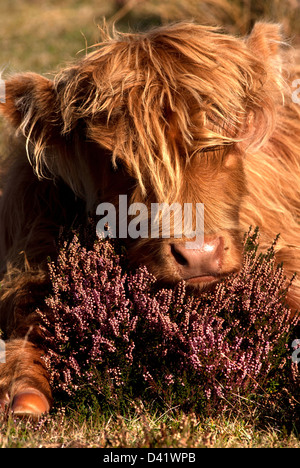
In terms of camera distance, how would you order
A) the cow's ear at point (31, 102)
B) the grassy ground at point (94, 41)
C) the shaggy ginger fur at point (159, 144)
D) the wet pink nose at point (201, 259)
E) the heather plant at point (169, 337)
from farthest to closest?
the cow's ear at point (31, 102) < the shaggy ginger fur at point (159, 144) < the heather plant at point (169, 337) < the wet pink nose at point (201, 259) < the grassy ground at point (94, 41)

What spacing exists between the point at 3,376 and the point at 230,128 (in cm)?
168

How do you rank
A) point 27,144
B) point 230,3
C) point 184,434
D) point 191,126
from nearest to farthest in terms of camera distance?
point 184,434 → point 191,126 → point 27,144 → point 230,3

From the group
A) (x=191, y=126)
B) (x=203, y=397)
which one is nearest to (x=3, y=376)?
(x=203, y=397)

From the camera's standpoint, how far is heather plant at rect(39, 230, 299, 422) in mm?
3035

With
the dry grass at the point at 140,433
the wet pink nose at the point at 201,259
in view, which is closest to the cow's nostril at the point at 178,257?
the wet pink nose at the point at 201,259

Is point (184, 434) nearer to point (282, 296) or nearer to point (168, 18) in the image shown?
point (282, 296)

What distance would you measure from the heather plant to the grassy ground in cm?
14

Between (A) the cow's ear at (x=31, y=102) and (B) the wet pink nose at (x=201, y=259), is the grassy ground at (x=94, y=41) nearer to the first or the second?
(A) the cow's ear at (x=31, y=102)

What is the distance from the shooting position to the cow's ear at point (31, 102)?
3539 millimetres

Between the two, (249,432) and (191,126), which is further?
(191,126)

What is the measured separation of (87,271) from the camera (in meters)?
3.36

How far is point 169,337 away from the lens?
10.3 ft

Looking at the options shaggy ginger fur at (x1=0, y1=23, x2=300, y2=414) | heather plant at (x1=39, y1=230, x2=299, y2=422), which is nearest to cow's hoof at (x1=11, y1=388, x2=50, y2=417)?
shaggy ginger fur at (x1=0, y1=23, x2=300, y2=414)

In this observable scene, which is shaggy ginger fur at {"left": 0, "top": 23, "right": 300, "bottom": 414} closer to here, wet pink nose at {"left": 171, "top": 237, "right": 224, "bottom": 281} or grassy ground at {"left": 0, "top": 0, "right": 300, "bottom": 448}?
wet pink nose at {"left": 171, "top": 237, "right": 224, "bottom": 281}
